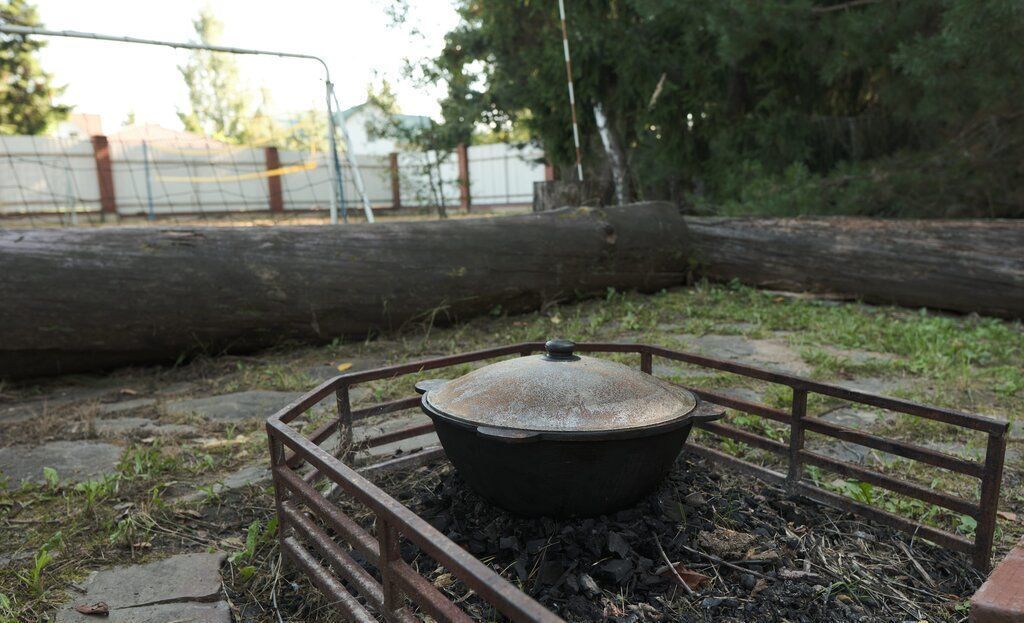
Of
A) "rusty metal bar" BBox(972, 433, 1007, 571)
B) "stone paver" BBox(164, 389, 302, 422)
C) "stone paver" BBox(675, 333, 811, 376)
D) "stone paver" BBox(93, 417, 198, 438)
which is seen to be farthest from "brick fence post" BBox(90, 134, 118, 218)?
"rusty metal bar" BBox(972, 433, 1007, 571)

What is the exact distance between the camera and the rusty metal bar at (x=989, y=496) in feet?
5.62

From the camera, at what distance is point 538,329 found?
15.3 ft

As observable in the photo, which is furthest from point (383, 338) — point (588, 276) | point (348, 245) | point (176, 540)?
point (176, 540)

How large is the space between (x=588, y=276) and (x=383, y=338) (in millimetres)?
1818

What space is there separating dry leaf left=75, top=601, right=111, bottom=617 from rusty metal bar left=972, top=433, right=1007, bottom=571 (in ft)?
7.64

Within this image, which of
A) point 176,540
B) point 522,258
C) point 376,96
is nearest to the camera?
point 176,540

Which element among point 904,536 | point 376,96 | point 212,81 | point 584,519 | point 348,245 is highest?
point 212,81

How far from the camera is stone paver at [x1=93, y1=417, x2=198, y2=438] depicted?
293 cm

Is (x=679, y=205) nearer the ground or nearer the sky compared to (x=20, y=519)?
nearer the sky

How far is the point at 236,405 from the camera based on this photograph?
3.36m

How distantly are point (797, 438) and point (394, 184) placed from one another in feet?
51.7

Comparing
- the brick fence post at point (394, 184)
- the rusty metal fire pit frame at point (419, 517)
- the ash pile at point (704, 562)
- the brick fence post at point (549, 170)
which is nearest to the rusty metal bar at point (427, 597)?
the rusty metal fire pit frame at point (419, 517)

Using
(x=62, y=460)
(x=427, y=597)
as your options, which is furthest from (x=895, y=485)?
(x=62, y=460)

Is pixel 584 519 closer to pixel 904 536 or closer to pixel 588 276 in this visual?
pixel 904 536
